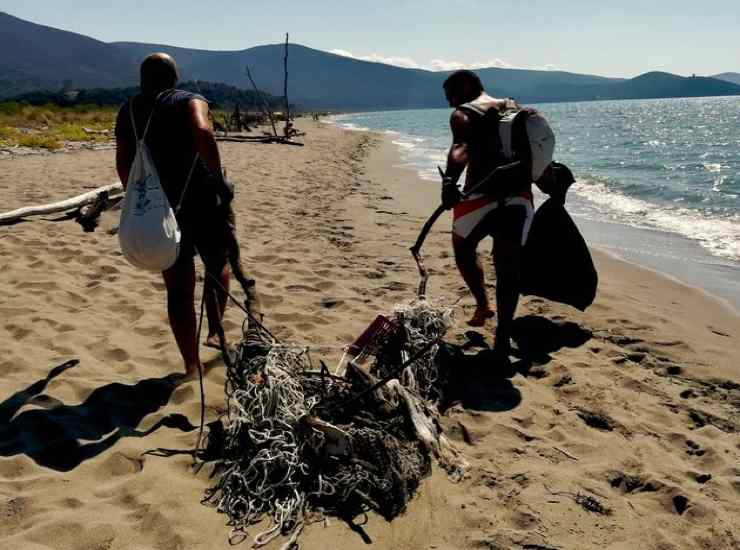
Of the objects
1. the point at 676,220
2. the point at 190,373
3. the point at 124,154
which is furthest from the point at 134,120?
the point at 676,220

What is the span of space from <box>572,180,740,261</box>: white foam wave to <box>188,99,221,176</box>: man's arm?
6682mm

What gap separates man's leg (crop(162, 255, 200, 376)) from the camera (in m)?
3.06

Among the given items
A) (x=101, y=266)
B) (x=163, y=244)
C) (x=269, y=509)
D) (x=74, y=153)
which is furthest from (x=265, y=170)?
(x=269, y=509)

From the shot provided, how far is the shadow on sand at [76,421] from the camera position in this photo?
2514mm

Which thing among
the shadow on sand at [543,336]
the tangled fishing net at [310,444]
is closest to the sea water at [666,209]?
the shadow on sand at [543,336]

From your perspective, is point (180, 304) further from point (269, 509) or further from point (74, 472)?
point (269, 509)

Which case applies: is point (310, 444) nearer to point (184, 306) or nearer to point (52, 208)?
point (184, 306)

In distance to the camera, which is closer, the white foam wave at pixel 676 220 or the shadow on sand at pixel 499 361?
the shadow on sand at pixel 499 361

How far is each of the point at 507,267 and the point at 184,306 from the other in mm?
2072

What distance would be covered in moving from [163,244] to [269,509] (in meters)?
1.31

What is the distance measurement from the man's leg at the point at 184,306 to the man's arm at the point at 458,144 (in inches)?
68.6

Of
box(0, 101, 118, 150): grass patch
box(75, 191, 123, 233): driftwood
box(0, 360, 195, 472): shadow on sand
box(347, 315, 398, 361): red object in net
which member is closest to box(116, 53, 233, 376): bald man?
box(0, 360, 195, 472): shadow on sand

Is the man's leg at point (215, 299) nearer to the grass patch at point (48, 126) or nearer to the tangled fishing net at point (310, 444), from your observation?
the tangled fishing net at point (310, 444)

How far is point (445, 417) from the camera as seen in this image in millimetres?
2965
